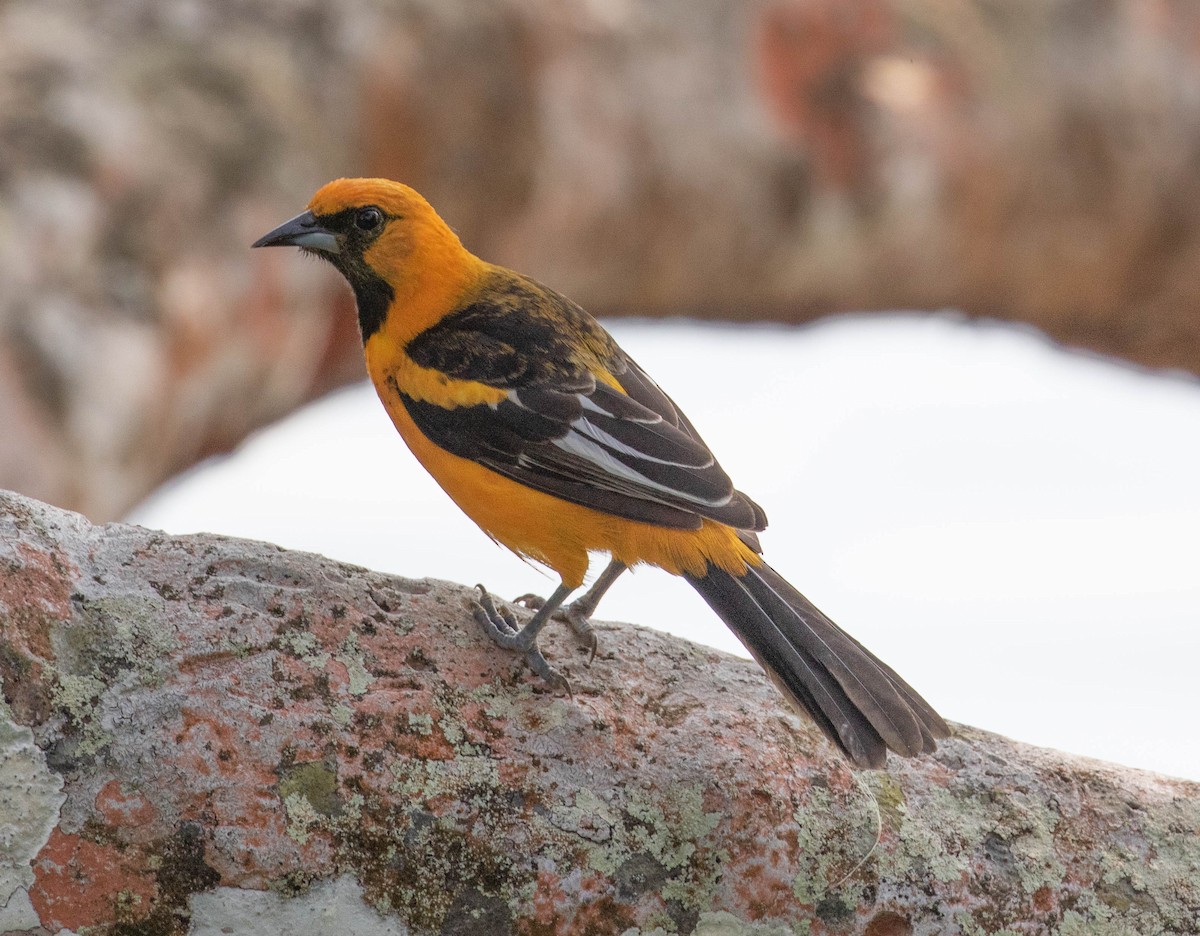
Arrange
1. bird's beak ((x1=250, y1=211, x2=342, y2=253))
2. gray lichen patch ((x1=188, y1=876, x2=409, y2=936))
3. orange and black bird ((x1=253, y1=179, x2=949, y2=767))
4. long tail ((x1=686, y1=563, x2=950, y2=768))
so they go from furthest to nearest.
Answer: bird's beak ((x1=250, y1=211, x2=342, y2=253)), orange and black bird ((x1=253, y1=179, x2=949, y2=767)), long tail ((x1=686, y1=563, x2=950, y2=768)), gray lichen patch ((x1=188, y1=876, x2=409, y2=936))

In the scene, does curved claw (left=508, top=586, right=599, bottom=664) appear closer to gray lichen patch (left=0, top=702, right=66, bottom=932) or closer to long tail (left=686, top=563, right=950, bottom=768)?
long tail (left=686, top=563, right=950, bottom=768)

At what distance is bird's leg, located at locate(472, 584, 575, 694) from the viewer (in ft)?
10.00

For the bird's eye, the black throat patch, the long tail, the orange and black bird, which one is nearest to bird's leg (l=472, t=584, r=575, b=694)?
the orange and black bird

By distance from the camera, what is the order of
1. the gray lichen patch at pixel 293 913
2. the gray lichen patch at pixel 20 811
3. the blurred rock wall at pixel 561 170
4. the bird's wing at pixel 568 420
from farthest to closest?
the blurred rock wall at pixel 561 170 → the bird's wing at pixel 568 420 → the gray lichen patch at pixel 293 913 → the gray lichen patch at pixel 20 811

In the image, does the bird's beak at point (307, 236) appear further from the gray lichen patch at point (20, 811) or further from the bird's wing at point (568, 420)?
the gray lichen patch at point (20, 811)

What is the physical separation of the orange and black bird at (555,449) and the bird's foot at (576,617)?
1 cm

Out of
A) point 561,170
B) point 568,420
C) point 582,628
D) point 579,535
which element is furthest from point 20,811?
point 561,170

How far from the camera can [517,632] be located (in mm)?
3225

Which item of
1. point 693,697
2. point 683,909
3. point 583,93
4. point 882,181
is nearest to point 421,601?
point 693,697

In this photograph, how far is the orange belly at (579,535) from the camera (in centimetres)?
377

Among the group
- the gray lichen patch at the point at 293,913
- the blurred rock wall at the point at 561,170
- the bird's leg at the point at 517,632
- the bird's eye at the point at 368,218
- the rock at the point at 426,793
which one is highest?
the blurred rock wall at the point at 561,170

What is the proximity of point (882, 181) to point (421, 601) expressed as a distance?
6.74 m

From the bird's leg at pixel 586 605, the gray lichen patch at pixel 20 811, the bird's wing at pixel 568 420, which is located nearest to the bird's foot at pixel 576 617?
the bird's leg at pixel 586 605

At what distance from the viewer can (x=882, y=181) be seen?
363 inches
